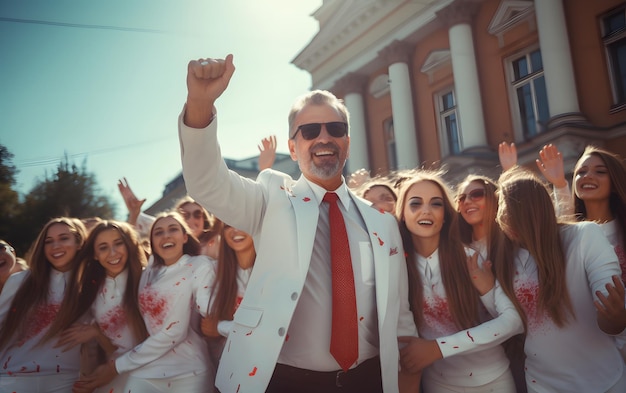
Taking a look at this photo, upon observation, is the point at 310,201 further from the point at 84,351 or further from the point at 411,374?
the point at 84,351

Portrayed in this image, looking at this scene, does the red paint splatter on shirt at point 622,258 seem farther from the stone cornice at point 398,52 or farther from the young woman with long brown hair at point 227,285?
the stone cornice at point 398,52

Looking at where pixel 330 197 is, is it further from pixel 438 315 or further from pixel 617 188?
pixel 617 188

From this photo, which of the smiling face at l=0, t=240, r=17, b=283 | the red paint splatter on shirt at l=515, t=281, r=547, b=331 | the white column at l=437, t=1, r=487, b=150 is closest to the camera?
the red paint splatter on shirt at l=515, t=281, r=547, b=331

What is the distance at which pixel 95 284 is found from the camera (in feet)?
10.2

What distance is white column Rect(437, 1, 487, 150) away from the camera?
8.30m

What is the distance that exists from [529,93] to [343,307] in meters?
7.64

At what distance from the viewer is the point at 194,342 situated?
2.82 metres

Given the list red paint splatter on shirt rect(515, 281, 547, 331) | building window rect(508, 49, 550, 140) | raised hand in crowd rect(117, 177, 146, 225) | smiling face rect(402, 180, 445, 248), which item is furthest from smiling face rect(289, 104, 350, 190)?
building window rect(508, 49, 550, 140)

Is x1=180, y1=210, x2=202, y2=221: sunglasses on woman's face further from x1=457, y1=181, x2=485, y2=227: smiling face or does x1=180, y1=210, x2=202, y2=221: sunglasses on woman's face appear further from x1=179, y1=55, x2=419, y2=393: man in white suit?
x1=457, y1=181, x2=485, y2=227: smiling face

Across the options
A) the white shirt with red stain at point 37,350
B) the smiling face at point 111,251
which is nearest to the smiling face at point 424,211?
the smiling face at point 111,251

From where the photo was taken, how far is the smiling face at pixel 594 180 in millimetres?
2572

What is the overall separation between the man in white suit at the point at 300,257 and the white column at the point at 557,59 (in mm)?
5941

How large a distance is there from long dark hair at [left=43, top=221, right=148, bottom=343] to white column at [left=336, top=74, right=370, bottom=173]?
8.29m

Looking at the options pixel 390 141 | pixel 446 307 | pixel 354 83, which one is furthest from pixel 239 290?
pixel 354 83
